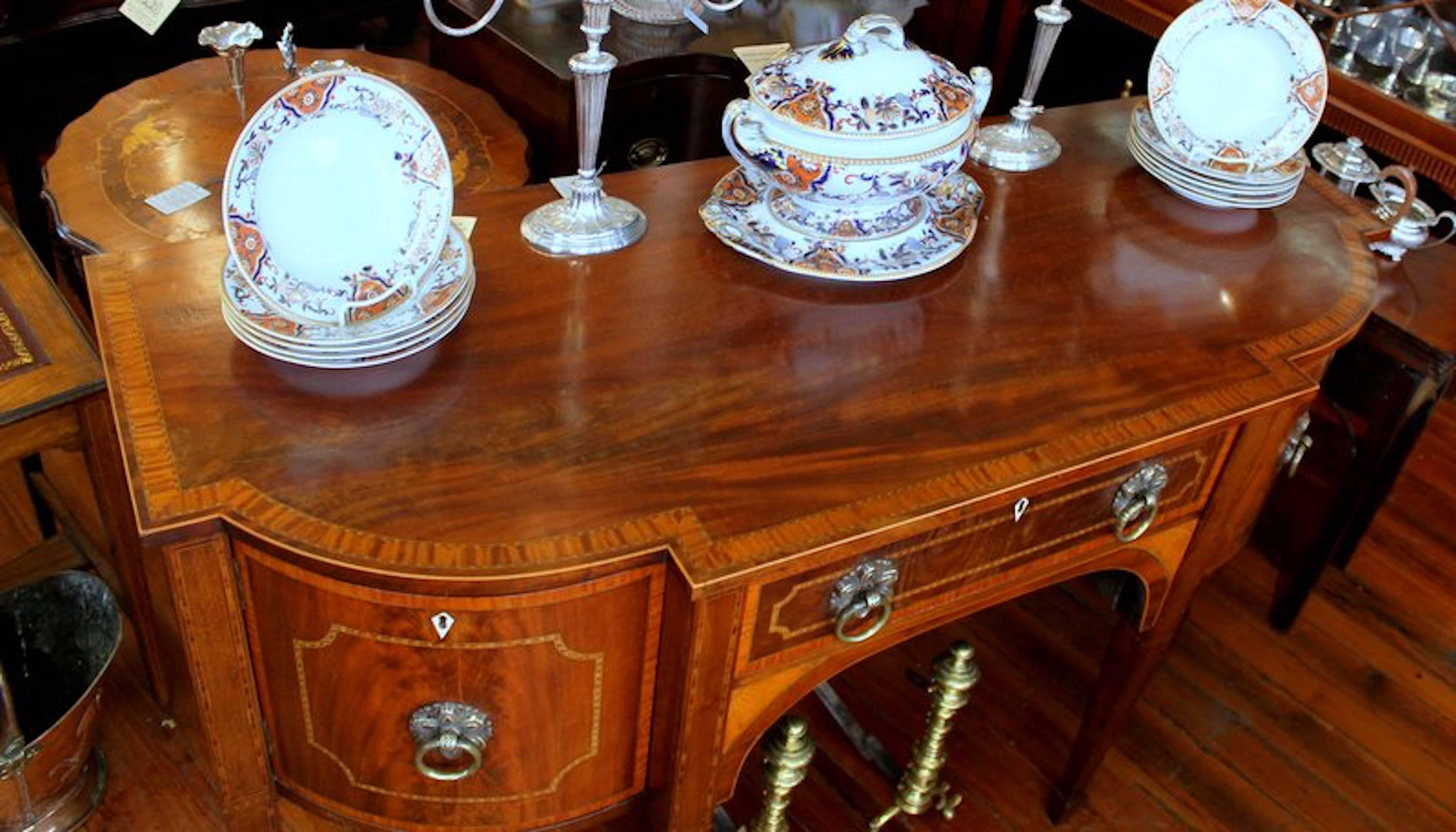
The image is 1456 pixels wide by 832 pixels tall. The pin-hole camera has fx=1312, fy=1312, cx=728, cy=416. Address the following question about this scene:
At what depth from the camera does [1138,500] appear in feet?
3.52

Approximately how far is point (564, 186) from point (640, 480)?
372 mm

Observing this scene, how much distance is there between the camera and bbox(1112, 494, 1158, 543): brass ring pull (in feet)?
3.51

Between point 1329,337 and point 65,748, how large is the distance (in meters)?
1.26

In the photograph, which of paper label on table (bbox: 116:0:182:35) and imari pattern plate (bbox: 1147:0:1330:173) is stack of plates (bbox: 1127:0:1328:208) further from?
paper label on table (bbox: 116:0:182:35)

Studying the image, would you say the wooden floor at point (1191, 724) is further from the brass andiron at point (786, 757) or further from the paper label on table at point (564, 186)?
the paper label on table at point (564, 186)

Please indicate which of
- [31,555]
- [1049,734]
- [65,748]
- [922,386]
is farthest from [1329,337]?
[31,555]

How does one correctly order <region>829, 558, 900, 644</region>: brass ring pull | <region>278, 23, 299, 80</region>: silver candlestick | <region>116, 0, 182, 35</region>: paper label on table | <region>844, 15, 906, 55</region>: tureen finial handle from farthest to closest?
<region>116, 0, 182, 35</region>: paper label on table < <region>278, 23, 299, 80</region>: silver candlestick < <region>844, 15, 906, 55</region>: tureen finial handle < <region>829, 558, 900, 644</region>: brass ring pull

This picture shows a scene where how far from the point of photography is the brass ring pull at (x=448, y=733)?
92 cm

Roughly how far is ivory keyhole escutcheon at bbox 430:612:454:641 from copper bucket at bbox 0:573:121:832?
2.14 ft

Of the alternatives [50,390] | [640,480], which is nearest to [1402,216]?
[640,480]

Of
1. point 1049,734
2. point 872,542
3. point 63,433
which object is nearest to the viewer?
point 872,542

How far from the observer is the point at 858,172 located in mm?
1044

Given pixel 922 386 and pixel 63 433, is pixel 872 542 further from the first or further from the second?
pixel 63 433

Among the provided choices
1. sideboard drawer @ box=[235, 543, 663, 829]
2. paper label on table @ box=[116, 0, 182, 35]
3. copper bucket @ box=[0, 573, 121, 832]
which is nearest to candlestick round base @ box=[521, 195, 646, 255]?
sideboard drawer @ box=[235, 543, 663, 829]
